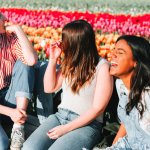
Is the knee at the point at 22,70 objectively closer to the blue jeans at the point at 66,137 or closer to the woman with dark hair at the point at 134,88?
the blue jeans at the point at 66,137

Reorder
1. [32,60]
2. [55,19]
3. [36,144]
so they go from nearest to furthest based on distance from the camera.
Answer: [36,144] < [32,60] < [55,19]

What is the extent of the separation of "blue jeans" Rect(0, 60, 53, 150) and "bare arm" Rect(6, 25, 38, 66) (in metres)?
0.06

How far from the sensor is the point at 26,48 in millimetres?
3906

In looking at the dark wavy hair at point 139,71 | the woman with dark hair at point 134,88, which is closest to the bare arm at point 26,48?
the woman with dark hair at point 134,88

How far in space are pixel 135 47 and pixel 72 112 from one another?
0.83m

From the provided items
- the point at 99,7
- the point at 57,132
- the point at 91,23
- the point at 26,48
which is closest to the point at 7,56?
the point at 26,48

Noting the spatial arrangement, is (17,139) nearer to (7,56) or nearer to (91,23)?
(7,56)

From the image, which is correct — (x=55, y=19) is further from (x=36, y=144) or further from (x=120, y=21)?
(x=36, y=144)

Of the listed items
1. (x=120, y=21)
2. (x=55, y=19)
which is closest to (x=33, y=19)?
(x=55, y=19)

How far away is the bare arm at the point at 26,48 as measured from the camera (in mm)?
3829

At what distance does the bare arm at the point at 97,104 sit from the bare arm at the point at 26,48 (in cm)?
66

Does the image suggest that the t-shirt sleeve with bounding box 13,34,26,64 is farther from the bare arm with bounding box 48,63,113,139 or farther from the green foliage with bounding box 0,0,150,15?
the green foliage with bounding box 0,0,150,15

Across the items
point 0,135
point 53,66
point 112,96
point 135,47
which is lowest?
point 0,135

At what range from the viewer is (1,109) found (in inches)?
150
